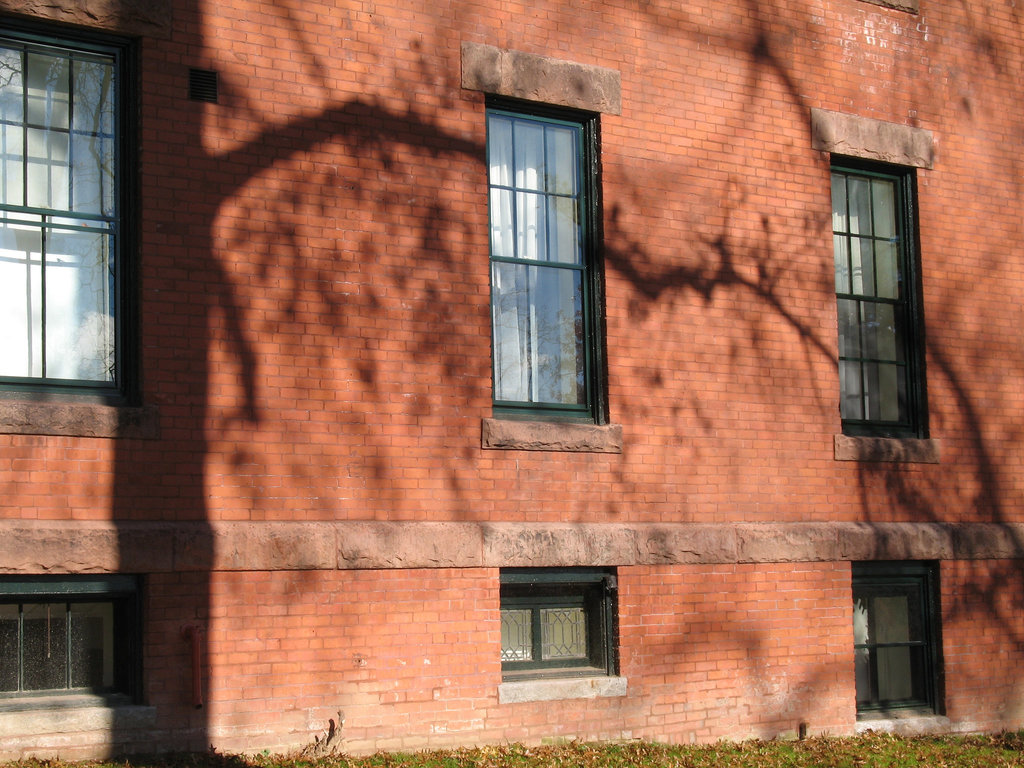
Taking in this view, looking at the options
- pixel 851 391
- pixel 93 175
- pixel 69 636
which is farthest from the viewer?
pixel 851 391

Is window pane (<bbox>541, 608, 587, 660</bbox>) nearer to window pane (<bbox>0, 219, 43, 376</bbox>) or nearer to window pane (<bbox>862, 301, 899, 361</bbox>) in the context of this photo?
window pane (<bbox>862, 301, 899, 361</bbox>)

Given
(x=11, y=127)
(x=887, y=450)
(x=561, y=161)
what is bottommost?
(x=887, y=450)

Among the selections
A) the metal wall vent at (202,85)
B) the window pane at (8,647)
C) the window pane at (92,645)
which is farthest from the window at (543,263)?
the window pane at (8,647)

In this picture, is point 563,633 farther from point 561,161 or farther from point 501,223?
point 561,161

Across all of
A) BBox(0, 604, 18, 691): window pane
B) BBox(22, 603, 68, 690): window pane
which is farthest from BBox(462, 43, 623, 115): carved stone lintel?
BBox(0, 604, 18, 691): window pane

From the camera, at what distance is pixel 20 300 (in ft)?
27.3

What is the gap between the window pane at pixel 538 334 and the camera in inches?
397

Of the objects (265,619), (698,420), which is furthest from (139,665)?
(698,420)

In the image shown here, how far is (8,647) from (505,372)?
4.27 metres

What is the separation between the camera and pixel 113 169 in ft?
28.4

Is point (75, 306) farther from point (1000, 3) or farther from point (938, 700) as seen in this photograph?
point (1000, 3)

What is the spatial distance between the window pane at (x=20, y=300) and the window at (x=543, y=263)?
3.53m

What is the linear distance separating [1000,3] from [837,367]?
468cm

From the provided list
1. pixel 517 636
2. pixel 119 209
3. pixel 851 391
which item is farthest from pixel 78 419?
pixel 851 391
